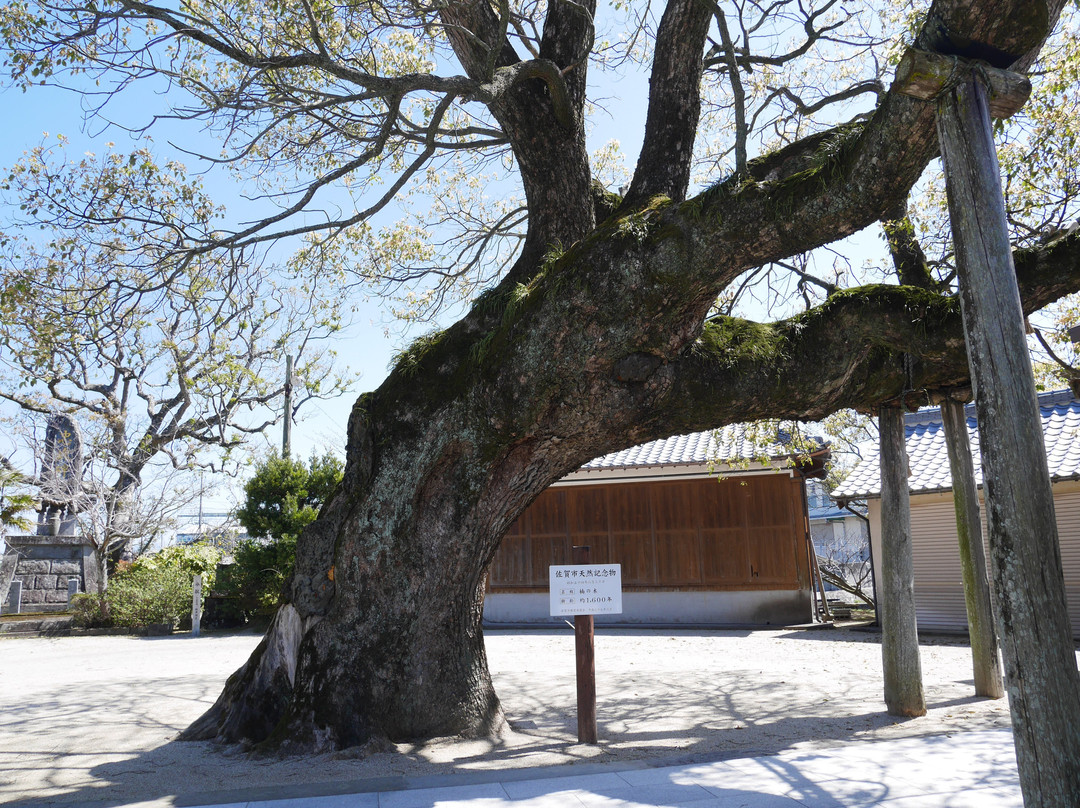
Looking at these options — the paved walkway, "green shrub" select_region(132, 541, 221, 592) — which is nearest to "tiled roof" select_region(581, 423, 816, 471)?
the paved walkway

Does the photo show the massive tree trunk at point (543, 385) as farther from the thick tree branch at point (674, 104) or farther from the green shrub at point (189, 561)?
the green shrub at point (189, 561)

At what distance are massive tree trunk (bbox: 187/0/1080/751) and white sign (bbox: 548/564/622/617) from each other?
0.61 meters

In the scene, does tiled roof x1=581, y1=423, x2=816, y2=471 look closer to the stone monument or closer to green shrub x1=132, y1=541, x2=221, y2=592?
green shrub x1=132, y1=541, x2=221, y2=592

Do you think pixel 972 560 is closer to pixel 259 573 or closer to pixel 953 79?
pixel 953 79

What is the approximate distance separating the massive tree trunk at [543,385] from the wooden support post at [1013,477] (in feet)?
3.93

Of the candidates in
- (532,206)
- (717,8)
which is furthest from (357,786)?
(717,8)

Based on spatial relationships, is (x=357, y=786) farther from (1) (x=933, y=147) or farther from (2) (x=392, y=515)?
(1) (x=933, y=147)

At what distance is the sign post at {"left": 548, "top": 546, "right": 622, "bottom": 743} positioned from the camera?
570 centimetres

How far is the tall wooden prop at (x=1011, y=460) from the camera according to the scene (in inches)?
116

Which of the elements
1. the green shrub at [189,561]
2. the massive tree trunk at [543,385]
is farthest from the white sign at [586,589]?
the green shrub at [189,561]

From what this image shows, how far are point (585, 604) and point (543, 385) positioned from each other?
181cm

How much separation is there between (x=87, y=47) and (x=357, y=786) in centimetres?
549

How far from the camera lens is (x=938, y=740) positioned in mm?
5219

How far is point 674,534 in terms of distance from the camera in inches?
581
